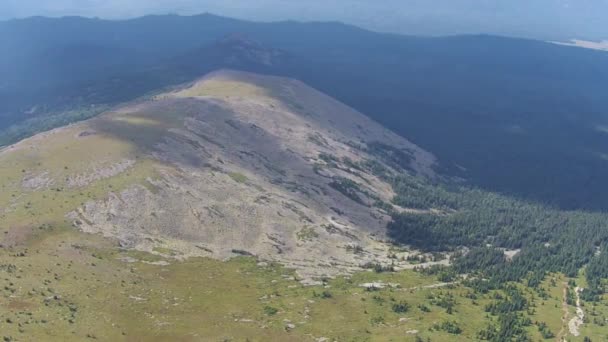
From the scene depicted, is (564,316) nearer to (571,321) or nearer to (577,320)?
(577,320)

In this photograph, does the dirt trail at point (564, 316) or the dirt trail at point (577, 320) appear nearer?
the dirt trail at point (564, 316)

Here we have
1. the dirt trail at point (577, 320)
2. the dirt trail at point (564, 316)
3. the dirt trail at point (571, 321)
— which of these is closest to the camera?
the dirt trail at point (564, 316)

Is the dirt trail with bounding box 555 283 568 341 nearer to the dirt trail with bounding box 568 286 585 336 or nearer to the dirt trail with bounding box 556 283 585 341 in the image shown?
the dirt trail with bounding box 556 283 585 341

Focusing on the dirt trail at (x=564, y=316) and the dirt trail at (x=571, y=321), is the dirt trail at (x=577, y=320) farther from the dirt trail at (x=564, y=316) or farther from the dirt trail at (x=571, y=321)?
the dirt trail at (x=564, y=316)

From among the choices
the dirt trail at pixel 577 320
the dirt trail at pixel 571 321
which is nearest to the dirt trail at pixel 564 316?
the dirt trail at pixel 571 321

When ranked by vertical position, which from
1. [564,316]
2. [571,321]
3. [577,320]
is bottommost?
[564,316]

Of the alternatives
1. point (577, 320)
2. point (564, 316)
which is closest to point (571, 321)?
point (577, 320)

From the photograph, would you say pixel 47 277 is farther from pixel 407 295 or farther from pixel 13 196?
pixel 407 295

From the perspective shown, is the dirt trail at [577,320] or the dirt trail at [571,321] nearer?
the dirt trail at [571,321]

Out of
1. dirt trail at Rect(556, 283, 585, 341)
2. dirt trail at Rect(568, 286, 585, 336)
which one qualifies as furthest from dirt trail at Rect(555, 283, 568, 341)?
dirt trail at Rect(568, 286, 585, 336)

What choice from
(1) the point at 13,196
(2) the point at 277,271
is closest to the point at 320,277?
(2) the point at 277,271

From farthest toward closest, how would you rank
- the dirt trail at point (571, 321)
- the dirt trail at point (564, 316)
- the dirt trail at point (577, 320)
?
the dirt trail at point (577, 320) → the dirt trail at point (571, 321) → the dirt trail at point (564, 316)
